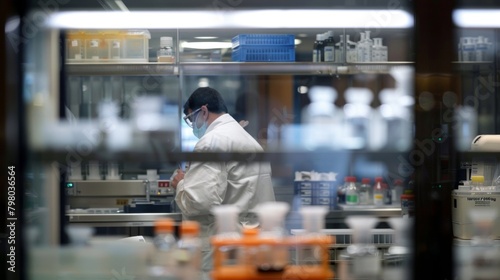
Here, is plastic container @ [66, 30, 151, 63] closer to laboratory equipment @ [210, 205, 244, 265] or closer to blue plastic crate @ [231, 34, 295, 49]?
blue plastic crate @ [231, 34, 295, 49]

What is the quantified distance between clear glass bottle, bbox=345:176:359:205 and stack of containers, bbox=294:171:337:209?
0.56 feet

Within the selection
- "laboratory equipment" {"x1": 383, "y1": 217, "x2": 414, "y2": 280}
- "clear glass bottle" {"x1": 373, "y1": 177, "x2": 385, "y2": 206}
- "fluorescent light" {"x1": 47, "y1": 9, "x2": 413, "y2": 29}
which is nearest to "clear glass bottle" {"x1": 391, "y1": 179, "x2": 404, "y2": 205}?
"clear glass bottle" {"x1": 373, "y1": 177, "x2": 385, "y2": 206}

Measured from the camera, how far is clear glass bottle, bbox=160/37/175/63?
15.5 ft

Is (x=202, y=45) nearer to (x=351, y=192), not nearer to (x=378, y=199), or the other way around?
(x=351, y=192)

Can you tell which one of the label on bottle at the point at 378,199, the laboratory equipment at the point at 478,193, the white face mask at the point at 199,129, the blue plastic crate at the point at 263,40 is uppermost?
Result: the blue plastic crate at the point at 263,40

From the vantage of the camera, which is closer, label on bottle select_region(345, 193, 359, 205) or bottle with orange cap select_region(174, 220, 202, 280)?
bottle with orange cap select_region(174, 220, 202, 280)

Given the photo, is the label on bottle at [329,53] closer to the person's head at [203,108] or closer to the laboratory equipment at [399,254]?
the person's head at [203,108]

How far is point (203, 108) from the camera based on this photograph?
11.0ft

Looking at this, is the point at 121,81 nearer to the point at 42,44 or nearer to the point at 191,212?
the point at 191,212

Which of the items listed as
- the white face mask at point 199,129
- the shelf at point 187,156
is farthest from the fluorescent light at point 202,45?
the shelf at point 187,156

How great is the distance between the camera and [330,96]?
5.32 metres

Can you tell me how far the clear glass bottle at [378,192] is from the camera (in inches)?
180

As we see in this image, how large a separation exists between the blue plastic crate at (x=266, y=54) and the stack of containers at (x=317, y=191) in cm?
89

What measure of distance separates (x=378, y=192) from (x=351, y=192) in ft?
0.68
